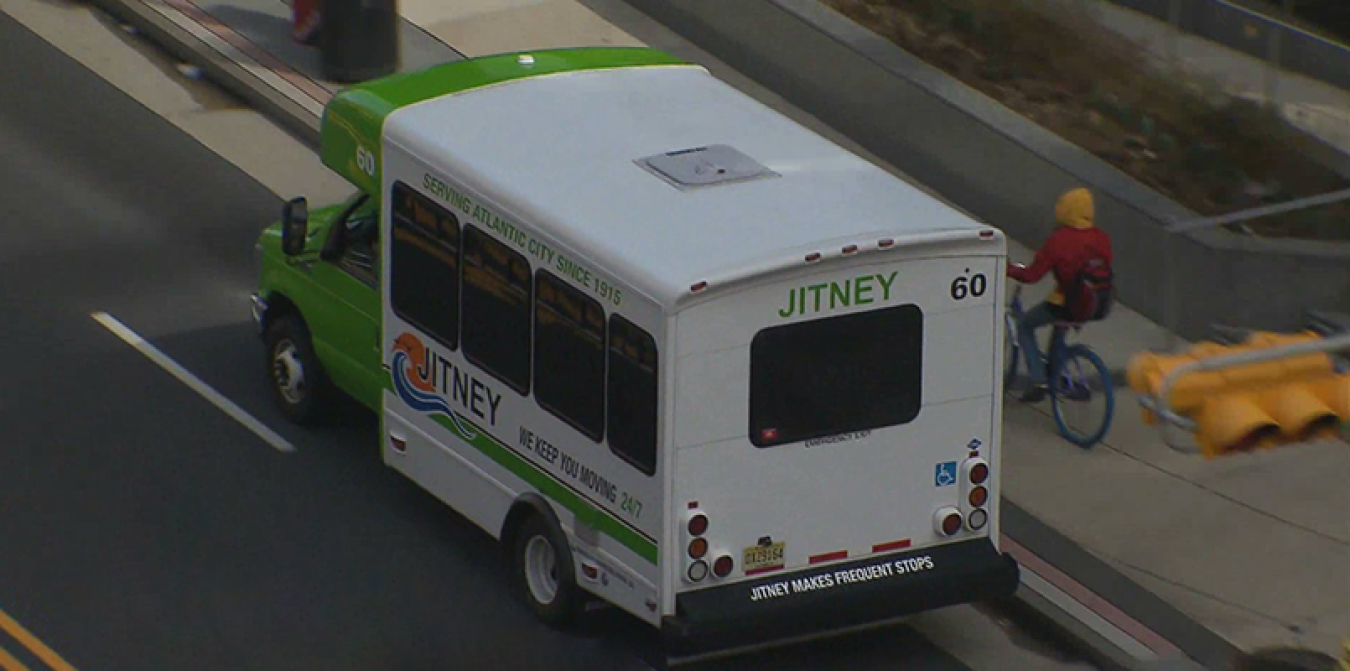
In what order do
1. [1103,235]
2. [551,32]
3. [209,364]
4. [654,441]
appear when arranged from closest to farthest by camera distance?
[654,441]
[1103,235]
[209,364]
[551,32]

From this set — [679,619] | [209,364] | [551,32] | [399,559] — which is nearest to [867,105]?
[551,32]

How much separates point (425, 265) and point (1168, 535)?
477 cm

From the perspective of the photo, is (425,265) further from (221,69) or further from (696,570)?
(221,69)

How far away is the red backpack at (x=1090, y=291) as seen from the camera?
15586mm

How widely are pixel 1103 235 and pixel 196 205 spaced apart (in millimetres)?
7662

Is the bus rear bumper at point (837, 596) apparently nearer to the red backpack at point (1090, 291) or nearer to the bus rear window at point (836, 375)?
the bus rear window at point (836, 375)

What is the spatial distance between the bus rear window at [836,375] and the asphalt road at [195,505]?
1.51 m

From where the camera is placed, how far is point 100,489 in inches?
587

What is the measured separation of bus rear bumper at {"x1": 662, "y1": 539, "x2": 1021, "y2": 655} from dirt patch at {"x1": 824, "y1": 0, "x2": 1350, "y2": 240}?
5.34 meters

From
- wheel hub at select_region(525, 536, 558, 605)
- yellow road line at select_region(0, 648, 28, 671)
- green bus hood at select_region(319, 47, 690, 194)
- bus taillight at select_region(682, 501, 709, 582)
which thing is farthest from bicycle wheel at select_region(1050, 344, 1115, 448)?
yellow road line at select_region(0, 648, 28, 671)

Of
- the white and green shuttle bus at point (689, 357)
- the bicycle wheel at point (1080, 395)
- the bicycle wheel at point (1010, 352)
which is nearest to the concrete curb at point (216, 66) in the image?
the white and green shuttle bus at point (689, 357)

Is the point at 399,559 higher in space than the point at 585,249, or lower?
lower

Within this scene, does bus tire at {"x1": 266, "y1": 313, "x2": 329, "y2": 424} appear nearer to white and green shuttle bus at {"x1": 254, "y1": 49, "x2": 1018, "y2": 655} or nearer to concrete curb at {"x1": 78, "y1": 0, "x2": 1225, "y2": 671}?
white and green shuttle bus at {"x1": 254, "y1": 49, "x2": 1018, "y2": 655}

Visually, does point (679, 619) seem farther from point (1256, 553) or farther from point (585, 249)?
point (1256, 553)
